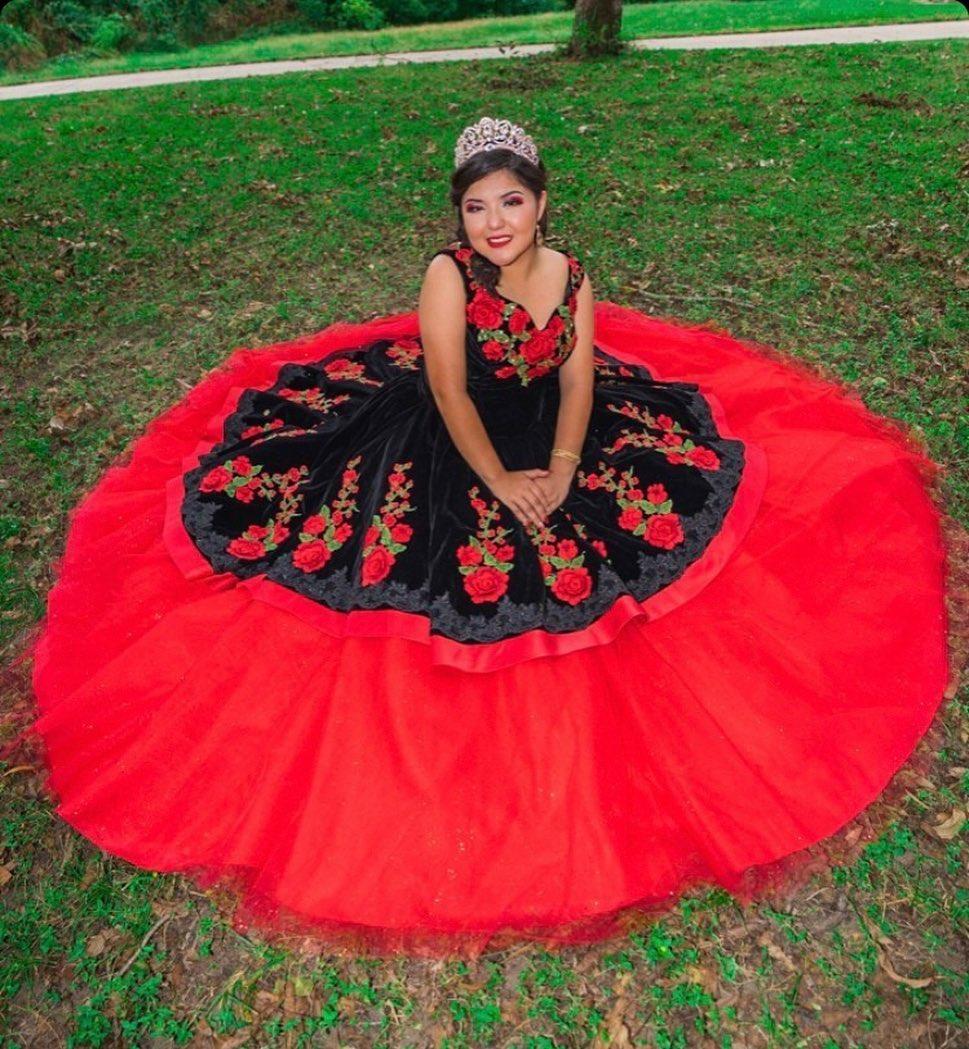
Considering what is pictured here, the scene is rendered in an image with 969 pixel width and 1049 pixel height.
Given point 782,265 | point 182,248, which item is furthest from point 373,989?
point 182,248

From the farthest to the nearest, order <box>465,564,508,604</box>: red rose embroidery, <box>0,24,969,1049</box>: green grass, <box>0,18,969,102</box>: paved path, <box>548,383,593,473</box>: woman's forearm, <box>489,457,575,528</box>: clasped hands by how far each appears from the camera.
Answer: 1. <box>0,18,969,102</box>: paved path
2. <box>548,383,593,473</box>: woman's forearm
3. <box>489,457,575,528</box>: clasped hands
4. <box>465,564,508,604</box>: red rose embroidery
5. <box>0,24,969,1049</box>: green grass

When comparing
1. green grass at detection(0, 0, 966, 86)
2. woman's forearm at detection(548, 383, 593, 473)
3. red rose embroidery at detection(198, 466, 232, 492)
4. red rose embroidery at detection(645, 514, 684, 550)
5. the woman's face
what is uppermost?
green grass at detection(0, 0, 966, 86)

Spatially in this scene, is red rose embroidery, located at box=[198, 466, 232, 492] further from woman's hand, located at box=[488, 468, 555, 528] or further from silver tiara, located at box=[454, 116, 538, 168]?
silver tiara, located at box=[454, 116, 538, 168]

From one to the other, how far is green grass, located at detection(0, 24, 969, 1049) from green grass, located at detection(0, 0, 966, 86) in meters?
3.14

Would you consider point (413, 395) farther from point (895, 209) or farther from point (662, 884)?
point (895, 209)

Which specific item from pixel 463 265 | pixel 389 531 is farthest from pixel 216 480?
pixel 463 265

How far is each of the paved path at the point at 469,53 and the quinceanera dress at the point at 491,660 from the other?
35.5 feet

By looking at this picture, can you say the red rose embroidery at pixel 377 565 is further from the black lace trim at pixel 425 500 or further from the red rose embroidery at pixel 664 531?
the red rose embroidery at pixel 664 531

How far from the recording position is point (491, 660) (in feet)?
8.39

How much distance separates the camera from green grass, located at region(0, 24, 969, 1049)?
2148 millimetres

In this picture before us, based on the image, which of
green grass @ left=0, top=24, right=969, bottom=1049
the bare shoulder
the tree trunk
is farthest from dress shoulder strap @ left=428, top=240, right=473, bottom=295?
the tree trunk

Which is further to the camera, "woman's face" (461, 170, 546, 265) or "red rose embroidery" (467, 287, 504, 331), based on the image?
"red rose embroidery" (467, 287, 504, 331)

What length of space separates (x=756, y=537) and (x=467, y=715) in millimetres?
1383

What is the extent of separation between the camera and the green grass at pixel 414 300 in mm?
2148
